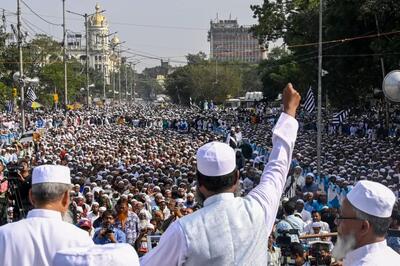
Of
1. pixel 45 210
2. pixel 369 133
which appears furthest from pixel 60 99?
pixel 45 210

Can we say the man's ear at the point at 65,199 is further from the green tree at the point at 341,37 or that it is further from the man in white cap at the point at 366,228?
the green tree at the point at 341,37

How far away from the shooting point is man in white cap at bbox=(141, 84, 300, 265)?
9.44 feet

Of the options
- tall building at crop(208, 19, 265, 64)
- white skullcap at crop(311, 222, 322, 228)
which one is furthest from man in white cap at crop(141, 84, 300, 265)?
tall building at crop(208, 19, 265, 64)

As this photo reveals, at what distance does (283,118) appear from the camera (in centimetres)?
341

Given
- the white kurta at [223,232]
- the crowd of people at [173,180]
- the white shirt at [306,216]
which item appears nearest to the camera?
the white kurta at [223,232]

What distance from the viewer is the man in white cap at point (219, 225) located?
288cm

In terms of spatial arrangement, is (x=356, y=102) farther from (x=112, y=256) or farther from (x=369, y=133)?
Answer: (x=112, y=256)

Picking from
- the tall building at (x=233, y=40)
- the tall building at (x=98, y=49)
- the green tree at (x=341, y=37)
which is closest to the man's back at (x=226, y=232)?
the green tree at (x=341, y=37)

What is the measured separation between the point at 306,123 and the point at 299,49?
14.5 ft

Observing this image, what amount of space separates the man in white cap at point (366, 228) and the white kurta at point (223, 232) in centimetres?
31

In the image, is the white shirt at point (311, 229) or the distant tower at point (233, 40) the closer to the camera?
the white shirt at point (311, 229)

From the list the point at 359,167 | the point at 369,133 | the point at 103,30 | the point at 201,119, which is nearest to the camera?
the point at 359,167

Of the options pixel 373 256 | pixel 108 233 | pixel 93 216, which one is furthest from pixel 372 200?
pixel 93 216

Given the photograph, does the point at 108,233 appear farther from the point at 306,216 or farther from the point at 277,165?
the point at 277,165
